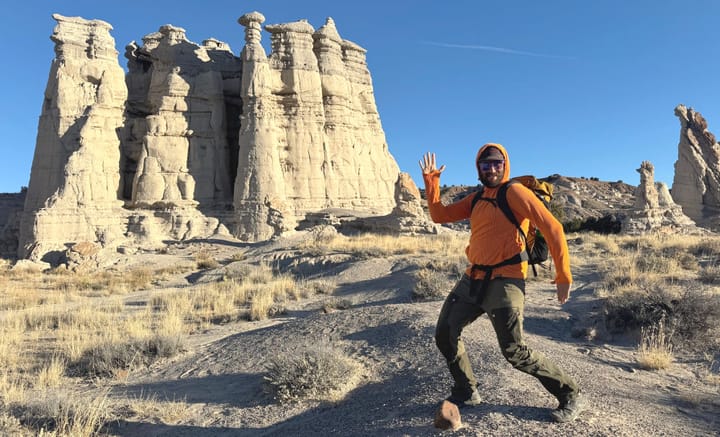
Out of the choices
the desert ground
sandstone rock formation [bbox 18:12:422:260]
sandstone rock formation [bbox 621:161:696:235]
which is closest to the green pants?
the desert ground

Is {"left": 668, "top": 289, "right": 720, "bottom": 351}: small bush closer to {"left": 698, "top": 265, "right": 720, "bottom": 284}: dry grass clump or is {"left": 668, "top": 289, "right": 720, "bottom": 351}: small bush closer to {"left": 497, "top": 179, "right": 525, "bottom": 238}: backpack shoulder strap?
{"left": 698, "top": 265, "right": 720, "bottom": 284}: dry grass clump

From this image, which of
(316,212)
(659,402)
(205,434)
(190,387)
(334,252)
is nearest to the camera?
(659,402)

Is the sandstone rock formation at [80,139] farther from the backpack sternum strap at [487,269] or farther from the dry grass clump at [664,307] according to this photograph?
the backpack sternum strap at [487,269]

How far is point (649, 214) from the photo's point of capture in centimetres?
2219

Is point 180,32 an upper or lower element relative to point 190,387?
upper

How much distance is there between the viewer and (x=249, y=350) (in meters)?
6.25

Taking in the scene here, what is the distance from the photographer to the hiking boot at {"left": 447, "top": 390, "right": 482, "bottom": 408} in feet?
11.9

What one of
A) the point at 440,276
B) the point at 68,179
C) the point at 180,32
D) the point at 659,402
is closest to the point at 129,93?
the point at 180,32

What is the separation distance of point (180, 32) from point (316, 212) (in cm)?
Result: 1536

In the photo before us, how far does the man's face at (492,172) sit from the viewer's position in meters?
3.60

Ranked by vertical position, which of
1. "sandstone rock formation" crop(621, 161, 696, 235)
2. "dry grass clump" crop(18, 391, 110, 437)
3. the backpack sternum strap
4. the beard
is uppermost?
"sandstone rock formation" crop(621, 161, 696, 235)

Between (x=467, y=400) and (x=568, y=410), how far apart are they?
726mm

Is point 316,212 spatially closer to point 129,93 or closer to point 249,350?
point 129,93

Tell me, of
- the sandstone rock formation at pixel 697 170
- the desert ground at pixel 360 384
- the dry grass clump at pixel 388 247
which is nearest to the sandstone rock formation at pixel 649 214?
the sandstone rock formation at pixel 697 170
